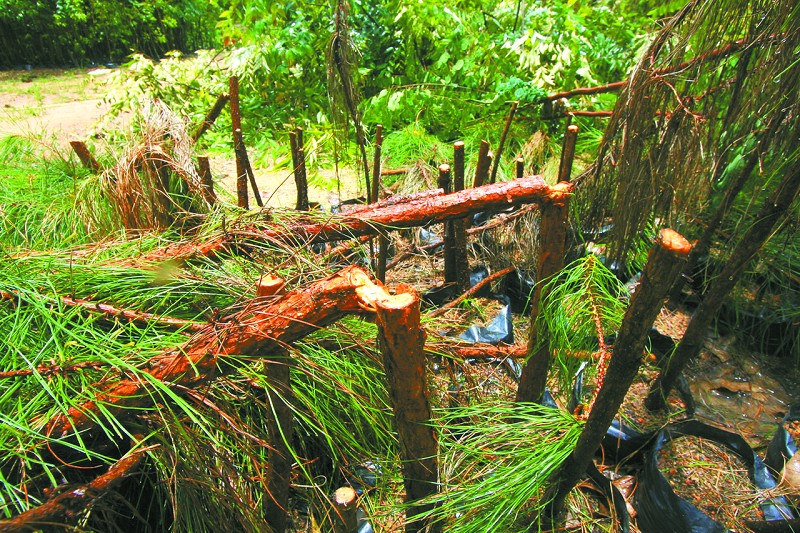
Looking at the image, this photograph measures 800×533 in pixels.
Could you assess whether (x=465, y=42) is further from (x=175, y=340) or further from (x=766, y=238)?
(x=175, y=340)

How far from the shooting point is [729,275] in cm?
187

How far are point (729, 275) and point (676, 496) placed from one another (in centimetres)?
79

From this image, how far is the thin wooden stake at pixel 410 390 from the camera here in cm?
116

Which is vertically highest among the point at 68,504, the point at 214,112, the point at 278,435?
the point at 214,112

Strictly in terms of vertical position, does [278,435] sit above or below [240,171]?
below

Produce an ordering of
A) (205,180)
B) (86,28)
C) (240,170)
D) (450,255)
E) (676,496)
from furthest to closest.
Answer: (86,28) → (450,255) → (240,170) → (205,180) → (676,496)

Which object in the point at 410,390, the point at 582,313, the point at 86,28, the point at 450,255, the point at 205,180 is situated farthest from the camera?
the point at 86,28

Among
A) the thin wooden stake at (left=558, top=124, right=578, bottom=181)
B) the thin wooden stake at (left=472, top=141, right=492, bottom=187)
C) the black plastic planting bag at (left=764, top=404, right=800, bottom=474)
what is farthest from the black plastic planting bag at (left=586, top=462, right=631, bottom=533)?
the thin wooden stake at (left=558, top=124, right=578, bottom=181)

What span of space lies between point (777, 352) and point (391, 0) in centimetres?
373

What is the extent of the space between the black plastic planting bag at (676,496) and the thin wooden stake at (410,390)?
→ 87 centimetres

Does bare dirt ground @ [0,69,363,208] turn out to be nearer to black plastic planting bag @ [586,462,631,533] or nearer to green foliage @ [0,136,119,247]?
green foliage @ [0,136,119,247]

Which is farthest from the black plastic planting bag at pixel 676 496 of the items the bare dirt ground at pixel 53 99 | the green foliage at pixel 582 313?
the bare dirt ground at pixel 53 99

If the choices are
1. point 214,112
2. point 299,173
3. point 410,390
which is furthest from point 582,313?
point 214,112

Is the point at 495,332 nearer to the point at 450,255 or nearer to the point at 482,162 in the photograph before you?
the point at 450,255
